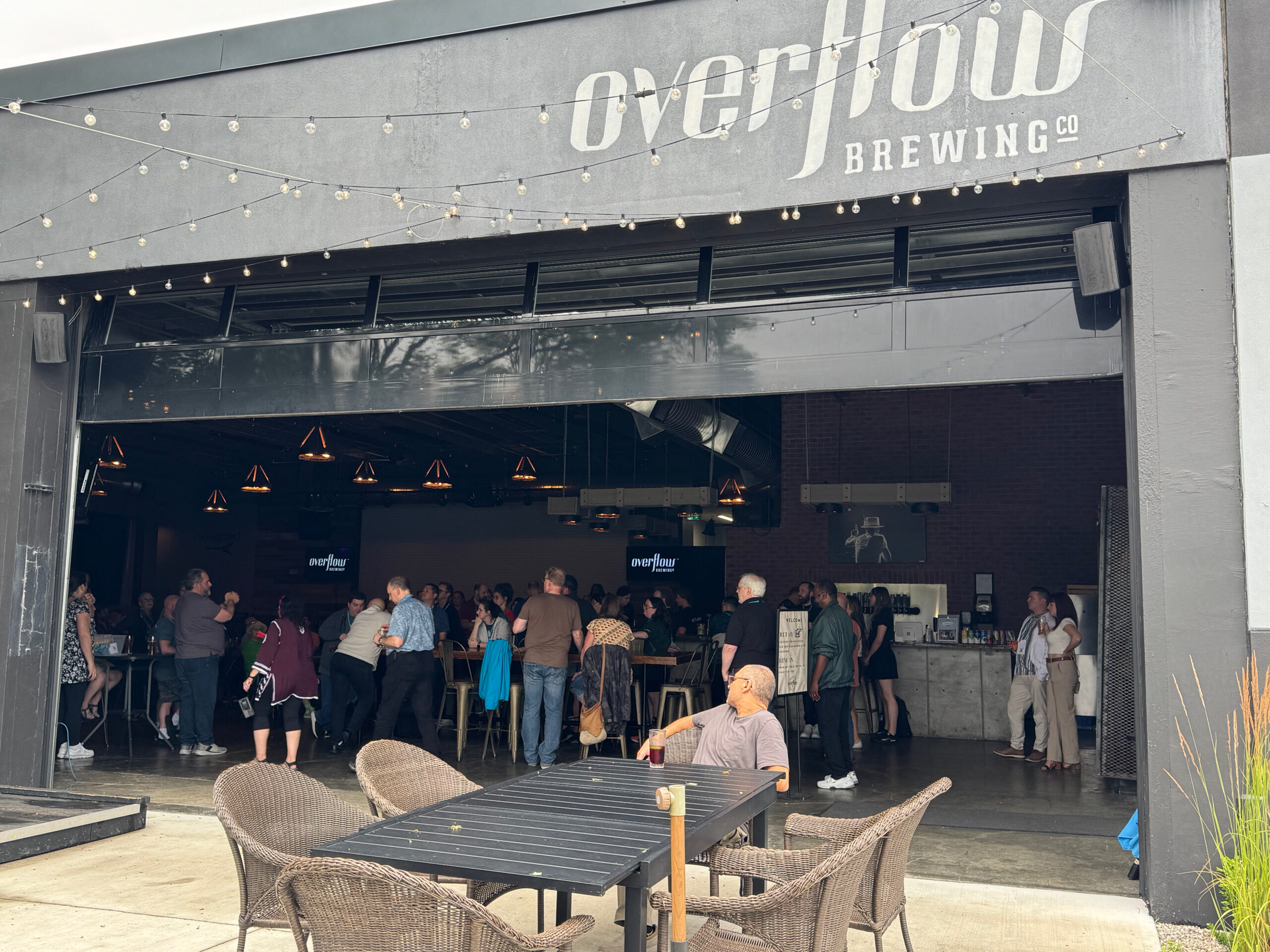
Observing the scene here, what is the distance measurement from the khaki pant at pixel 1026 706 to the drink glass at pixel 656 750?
234 inches

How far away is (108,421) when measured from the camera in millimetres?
7188

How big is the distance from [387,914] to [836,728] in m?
5.60

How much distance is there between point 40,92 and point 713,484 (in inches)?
365

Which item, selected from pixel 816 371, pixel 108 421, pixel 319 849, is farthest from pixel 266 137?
pixel 319 849

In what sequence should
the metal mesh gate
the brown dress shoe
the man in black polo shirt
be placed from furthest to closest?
1. the brown dress shoe
2. the metal mesh gate
3. the man in black polo shirt

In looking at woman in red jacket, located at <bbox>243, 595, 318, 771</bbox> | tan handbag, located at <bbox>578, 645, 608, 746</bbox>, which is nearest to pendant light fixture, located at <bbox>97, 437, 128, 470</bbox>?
woman in red jacket, located at <bbox>243, 595, 318, 771</bbox>

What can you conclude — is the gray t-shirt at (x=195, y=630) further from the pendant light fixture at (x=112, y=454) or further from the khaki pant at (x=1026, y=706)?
the khaki pant at (x=1026, y=706)

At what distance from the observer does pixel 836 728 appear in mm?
7762

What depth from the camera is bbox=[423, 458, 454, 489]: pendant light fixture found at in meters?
14.9

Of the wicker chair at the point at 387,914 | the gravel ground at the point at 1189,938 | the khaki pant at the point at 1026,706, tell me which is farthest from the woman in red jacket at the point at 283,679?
the khaki pant at the point at 1026,706

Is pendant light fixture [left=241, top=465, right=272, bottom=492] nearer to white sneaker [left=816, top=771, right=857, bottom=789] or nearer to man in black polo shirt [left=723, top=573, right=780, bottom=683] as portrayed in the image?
man in black polo shirt [left=723, top=573, right=780, bottom=683]

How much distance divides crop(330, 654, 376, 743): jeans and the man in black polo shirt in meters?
3.19

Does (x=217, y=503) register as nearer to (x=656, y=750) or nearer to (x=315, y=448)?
(x=315, y=448)

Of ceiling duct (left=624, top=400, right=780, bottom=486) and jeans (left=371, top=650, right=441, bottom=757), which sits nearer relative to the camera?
jeans (left=371, top=650, right=441, bottom=757)
